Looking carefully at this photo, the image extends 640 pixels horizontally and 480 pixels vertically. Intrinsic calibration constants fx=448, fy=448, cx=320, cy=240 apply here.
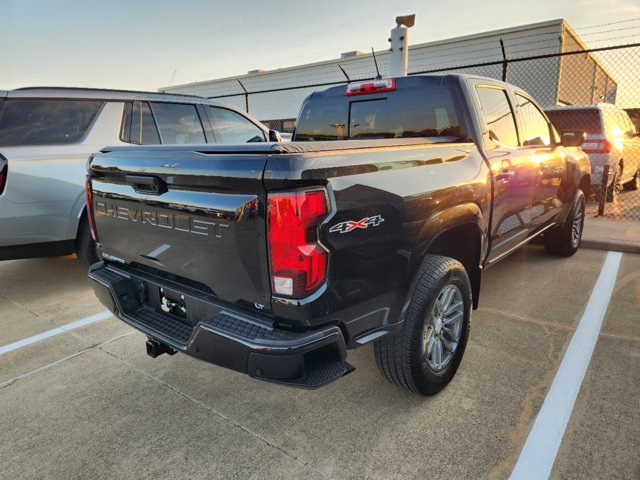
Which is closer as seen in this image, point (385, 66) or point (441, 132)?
point (441, 132)

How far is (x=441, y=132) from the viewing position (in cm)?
322

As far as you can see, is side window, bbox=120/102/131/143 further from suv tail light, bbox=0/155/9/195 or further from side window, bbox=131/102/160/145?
suv tail light, bbox=0/155/9/195

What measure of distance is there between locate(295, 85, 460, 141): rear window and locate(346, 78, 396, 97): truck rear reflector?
5 cm

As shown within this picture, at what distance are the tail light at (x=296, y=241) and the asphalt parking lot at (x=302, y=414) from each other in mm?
946

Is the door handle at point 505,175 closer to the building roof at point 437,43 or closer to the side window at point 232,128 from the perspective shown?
the side window at point 232,128

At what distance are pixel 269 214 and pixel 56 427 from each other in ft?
5.92

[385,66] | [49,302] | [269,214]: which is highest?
[385,66]

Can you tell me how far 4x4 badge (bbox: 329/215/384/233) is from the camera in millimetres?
1889

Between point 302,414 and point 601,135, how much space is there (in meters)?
8.05

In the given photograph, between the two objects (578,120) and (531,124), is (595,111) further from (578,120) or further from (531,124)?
(531,124)

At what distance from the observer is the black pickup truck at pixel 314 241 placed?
1.85 meters

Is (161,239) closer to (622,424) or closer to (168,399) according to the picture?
(168,399)

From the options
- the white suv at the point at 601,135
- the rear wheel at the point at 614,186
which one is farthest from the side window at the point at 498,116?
the rear wheel at the point at 614,186

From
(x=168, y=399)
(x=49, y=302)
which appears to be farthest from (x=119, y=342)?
(x=49, y=302)
